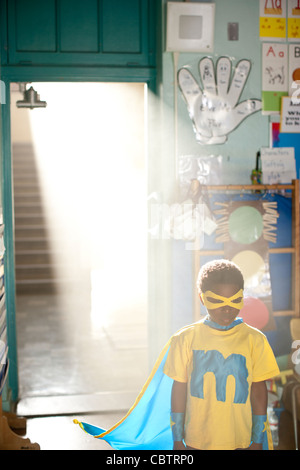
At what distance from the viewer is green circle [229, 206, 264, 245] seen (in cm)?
333

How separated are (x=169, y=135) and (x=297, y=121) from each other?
0.83 meters

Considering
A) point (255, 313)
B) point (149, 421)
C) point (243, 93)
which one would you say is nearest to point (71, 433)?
point (149, 421)

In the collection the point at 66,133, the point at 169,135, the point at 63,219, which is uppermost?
the point at 66,133

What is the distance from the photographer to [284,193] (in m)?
3.51

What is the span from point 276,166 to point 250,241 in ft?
1.78

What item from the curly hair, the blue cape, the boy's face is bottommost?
the blue cape

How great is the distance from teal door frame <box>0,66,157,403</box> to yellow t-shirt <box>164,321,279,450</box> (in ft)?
6.40

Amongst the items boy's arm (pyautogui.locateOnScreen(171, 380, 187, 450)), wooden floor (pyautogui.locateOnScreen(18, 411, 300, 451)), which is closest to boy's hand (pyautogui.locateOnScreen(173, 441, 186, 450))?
boy's arm (pyautogui.locateOnScreen(171, 380, 187, 450))

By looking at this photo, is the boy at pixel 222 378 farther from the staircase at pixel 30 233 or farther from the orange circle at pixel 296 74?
→ the staircase at pixel 30 233

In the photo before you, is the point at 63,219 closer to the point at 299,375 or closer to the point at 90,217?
the point at 90,217

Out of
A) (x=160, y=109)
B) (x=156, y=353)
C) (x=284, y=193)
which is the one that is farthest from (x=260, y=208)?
(x=156, y=353)

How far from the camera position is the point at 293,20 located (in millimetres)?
3473

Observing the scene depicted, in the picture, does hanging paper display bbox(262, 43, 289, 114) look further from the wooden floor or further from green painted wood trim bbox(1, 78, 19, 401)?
the wooden floor
